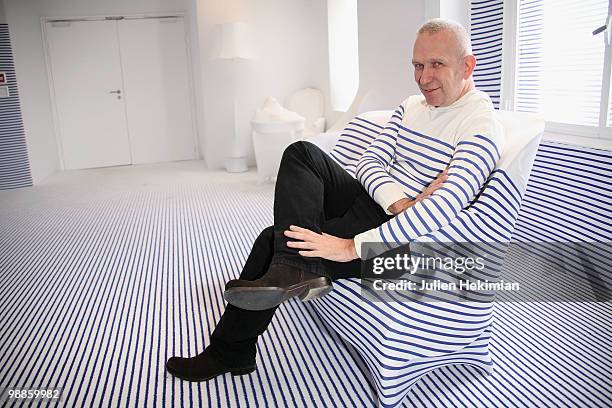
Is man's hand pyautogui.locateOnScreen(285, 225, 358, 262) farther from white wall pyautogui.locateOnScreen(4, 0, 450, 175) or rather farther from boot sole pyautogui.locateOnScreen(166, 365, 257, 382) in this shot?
white wall pyautogui.locateOnScreen(4, 0, 450, 175)

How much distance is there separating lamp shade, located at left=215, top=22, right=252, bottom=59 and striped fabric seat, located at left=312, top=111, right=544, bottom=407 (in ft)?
13.6

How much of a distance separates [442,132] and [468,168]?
0.80 ft

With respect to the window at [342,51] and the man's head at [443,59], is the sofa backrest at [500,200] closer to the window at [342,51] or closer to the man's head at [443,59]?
the man's head at [443,59]

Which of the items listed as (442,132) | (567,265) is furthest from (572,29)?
(442,132)

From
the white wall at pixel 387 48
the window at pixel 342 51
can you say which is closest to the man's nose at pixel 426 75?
the white wall at pixel 387 48

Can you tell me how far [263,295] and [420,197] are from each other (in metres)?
0.57

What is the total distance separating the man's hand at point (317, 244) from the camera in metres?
1.36

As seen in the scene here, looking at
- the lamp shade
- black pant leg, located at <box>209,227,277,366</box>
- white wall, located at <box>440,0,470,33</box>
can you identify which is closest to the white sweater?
black pant leg, located at <box>209,227,277,366</box>

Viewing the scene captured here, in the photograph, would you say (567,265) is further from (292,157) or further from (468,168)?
(292,157)

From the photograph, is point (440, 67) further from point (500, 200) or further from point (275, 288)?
point (275, 288)

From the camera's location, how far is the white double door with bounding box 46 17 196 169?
5.98 m

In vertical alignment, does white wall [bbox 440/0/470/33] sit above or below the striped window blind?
above

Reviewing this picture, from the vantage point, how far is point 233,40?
17.0 feet

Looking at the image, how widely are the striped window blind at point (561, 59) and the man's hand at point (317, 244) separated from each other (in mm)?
1602
